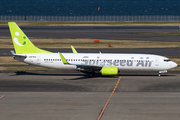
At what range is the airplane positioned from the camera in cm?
4412

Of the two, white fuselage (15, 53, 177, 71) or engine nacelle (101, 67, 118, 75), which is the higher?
white fuselage (15, 53, 177, 71)

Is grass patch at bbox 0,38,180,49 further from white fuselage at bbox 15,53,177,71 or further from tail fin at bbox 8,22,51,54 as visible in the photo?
white fuselage at bbox 15,53,177,71

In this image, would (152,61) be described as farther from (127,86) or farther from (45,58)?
(45,58)

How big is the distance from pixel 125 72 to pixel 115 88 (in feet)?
38.0

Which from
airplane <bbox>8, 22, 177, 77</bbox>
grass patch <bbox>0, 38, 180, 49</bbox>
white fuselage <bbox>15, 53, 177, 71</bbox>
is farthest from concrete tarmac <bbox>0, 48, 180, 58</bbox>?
white fuselage <bbox>15, 53, 177, 71</bbox>
